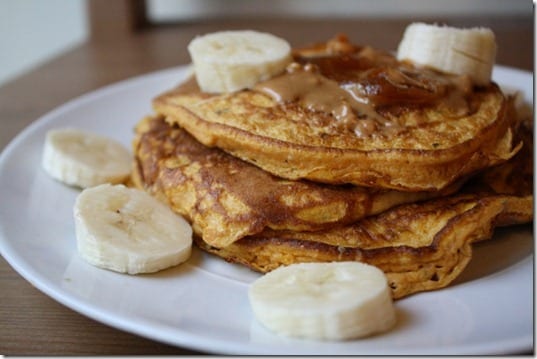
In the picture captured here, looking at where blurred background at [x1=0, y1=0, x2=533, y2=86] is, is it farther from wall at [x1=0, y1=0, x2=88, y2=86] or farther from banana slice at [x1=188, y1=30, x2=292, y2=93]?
banana slice at [x1=188, y1=30, x2=292, y2=93]

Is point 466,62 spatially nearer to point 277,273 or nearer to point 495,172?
point 495,172

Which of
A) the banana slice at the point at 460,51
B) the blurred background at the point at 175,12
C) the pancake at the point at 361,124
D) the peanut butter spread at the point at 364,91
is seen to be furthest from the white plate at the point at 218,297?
the blurred background at the point at 175,12

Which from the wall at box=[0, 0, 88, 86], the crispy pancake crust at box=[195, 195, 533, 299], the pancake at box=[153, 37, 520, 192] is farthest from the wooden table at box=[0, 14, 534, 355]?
the wall at box=[0, 0, 88, 86]

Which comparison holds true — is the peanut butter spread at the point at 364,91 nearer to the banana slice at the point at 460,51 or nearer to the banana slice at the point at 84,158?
the banana slice at the point at 460,51

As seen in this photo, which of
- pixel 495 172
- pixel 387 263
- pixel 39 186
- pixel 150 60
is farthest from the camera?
pixel 150 60

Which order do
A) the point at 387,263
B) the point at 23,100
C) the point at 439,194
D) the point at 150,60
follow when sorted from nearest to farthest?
1. the point at 387,263
2. the point at 439,194
3. the point at 23,100
4. the point at 150,60

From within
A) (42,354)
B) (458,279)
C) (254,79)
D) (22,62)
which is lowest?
(22,62)

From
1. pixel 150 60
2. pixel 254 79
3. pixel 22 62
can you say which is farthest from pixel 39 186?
pixel 22 62
